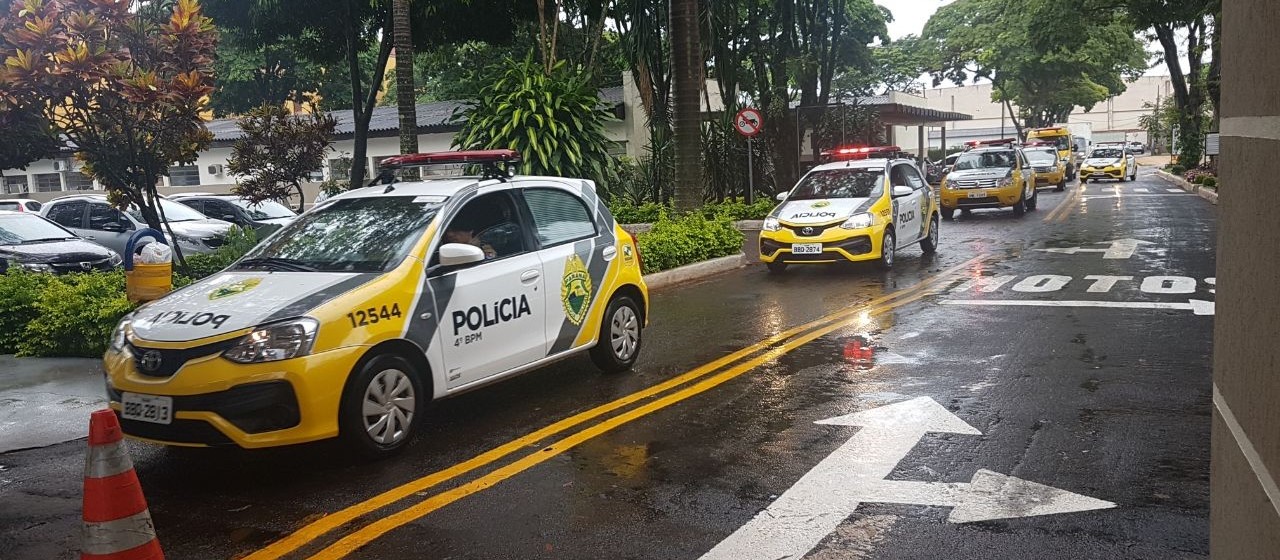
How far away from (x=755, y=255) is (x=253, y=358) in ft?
42.7

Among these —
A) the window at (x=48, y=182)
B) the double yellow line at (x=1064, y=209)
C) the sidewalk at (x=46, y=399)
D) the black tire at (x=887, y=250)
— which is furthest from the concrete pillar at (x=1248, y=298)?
the window at (x=48, y=182)

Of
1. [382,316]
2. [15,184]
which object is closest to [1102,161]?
[382,316]

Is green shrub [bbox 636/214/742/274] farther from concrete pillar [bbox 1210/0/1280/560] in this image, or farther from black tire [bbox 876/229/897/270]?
concrete pillar [bbox 1210/0/1280/560]

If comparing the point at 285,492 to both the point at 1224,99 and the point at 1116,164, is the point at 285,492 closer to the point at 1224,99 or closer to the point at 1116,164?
the point at 1224,99

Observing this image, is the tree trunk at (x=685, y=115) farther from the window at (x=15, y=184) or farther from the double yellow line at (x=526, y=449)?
the window at (x=15, y=184)

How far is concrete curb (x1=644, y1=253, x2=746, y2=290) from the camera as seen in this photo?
1390 centimetres

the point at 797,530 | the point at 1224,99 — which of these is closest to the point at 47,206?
the point at 797,530

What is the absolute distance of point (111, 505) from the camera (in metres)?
3.68

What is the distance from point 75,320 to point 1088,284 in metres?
10.9

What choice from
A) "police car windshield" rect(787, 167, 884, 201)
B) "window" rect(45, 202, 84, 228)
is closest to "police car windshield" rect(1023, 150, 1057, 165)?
"police car windshield" rect(787, 167, 884, 201)

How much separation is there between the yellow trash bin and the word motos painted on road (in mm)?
8391

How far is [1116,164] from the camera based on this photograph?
41625mm

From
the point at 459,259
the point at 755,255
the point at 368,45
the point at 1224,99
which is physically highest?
the point at 368,45

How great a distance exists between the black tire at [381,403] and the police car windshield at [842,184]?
1025 cm
